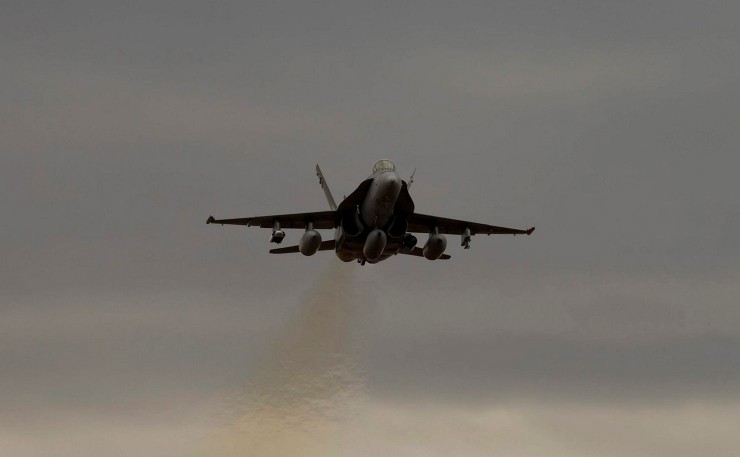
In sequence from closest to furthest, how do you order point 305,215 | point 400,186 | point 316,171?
point 400,186
point 305,215
point 316,171

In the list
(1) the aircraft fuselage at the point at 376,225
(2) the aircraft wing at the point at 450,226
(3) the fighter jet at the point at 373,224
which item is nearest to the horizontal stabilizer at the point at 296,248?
(3) the fighter jet at the point at 373,224

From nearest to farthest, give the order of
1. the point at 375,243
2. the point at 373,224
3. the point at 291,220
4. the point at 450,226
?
the point at 375,243, the point at 373,224, the point at 291,220, the point at 450,226

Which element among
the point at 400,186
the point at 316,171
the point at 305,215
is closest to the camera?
the point at 400,186

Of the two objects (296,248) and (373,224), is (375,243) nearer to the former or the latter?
(373,224)

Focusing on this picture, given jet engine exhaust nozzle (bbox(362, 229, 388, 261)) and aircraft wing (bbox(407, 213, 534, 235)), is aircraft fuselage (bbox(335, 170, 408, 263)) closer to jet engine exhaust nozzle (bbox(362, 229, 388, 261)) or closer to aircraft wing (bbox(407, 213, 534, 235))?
jet engine exhaust nozzle (bbox(362, 229, 388, 261))

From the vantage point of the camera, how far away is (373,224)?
86.1 meters

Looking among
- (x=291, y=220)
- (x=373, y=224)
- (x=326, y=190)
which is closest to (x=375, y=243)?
(x=373, y=224)

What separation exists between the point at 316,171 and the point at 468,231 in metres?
10.7

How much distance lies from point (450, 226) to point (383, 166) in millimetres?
7751

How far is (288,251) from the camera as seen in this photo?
299ft

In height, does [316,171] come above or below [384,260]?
above

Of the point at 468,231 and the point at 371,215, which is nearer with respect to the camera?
the point at 371,215

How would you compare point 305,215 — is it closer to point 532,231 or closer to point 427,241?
point 427,241

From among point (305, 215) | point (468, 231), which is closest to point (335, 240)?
point (305, 215)
